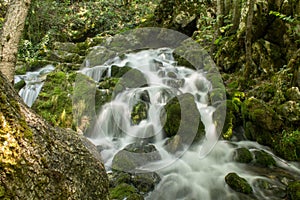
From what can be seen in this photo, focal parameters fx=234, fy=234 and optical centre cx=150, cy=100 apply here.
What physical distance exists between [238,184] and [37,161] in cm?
431

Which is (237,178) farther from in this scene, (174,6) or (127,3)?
(127,3)

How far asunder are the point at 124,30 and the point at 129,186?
14649mm

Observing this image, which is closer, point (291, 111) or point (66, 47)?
point (291, 111)

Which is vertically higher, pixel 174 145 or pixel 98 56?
pixel 98 56

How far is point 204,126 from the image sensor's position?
6.61m

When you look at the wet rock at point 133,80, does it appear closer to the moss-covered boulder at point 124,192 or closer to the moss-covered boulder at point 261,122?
the moss-covered boulder at point 261,122

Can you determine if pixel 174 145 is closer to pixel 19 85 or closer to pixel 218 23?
pixel 19 85

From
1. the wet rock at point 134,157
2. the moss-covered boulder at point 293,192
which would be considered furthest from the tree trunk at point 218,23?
the moss-covered boulder at point 293,192

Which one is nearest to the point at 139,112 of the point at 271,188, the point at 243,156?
the point at 243,156

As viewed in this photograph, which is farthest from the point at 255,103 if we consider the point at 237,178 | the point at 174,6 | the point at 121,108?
the point at 174,6

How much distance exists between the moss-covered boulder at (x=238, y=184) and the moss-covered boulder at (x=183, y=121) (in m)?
1.70

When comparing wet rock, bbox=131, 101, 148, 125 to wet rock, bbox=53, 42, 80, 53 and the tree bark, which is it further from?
wet rock, bbox=53, 42, 80, 53

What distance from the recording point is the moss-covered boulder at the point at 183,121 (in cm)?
623

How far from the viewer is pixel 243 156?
18.6ft
